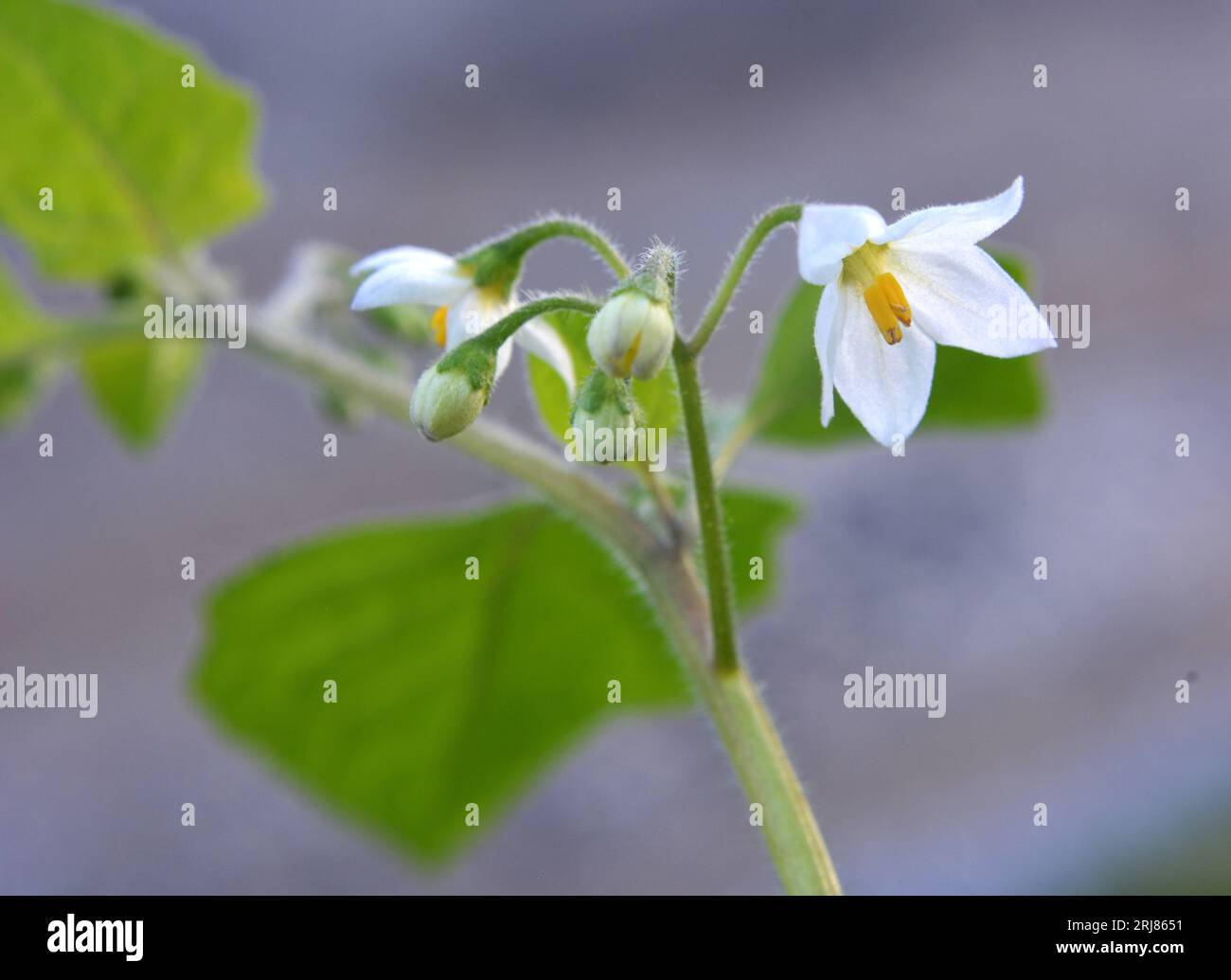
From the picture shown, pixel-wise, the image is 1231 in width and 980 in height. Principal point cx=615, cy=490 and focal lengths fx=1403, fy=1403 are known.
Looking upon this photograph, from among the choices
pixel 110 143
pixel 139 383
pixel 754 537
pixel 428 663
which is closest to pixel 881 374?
pixel 754 537

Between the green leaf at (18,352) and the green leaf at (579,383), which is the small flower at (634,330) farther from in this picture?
the green leaf at (18,352)

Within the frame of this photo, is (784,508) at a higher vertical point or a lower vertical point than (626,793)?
higher

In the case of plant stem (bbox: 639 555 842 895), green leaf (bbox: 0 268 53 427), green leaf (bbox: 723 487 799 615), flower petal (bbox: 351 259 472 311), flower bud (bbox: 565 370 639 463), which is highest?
green leaf (bbox: 0 268 53 427)

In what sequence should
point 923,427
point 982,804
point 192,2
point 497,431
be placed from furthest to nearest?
point 192,2
point 982,804
point 923,427
point 497,431

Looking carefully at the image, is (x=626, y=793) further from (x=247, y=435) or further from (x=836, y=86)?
(x=836, y=86)

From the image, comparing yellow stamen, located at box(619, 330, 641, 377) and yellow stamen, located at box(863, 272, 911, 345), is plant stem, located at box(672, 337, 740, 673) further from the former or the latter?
yellow stamen, located at box(863, 272, 911, 345)

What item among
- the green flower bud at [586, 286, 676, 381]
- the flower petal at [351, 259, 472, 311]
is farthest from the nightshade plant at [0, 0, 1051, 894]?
the green flower bud at [586, 286, 676, 381]
